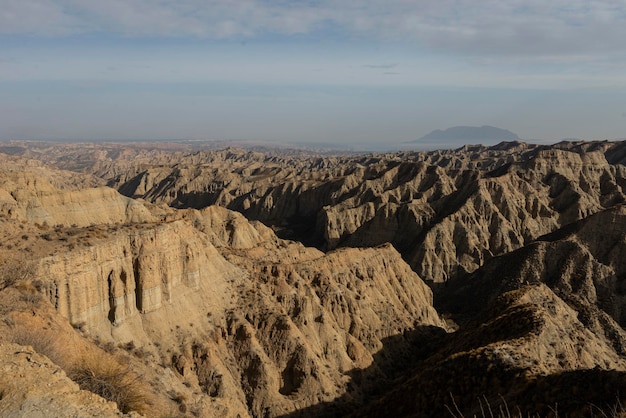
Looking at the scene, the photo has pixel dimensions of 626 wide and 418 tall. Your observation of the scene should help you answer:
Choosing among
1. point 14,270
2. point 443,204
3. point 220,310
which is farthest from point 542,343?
point 443,204

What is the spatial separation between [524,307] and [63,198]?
55038 mm

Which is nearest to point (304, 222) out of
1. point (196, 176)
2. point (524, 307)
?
point (196, 176)

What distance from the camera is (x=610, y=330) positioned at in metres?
43.5

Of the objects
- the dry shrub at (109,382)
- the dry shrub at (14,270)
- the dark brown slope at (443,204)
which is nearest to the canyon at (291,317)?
the dry shrub at (14,270)

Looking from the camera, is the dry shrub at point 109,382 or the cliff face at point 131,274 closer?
the dry shrub at point 109,382

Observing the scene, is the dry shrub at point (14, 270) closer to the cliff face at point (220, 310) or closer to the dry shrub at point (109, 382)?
the cliff face at point (220, 310)

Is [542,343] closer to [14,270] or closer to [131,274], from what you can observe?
[131,274]

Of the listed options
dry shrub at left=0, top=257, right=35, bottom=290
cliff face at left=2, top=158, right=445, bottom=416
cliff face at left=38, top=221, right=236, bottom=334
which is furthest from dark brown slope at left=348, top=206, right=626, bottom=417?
dry shrub at left=0, top=257, right=35, bottom=290

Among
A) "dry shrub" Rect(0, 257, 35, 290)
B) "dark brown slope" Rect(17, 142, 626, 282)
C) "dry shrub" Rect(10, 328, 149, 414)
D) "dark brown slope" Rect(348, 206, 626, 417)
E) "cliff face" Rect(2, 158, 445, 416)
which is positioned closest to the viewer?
"dry shrub" Rect(10, 328, 149, 414)

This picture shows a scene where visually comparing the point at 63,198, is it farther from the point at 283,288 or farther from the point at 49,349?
the point at 49,349

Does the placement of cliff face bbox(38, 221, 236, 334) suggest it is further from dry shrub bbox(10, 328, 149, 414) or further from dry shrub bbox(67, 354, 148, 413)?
dry shrub bbox(67, 354, 148, 413)

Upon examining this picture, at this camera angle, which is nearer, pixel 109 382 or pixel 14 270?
pixel 109 382

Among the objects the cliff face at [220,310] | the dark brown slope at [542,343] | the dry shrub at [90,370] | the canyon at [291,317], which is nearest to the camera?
the dry shrub at [90,370]

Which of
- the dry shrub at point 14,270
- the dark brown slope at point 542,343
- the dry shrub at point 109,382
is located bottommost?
the dark brown slope at point 542,343
